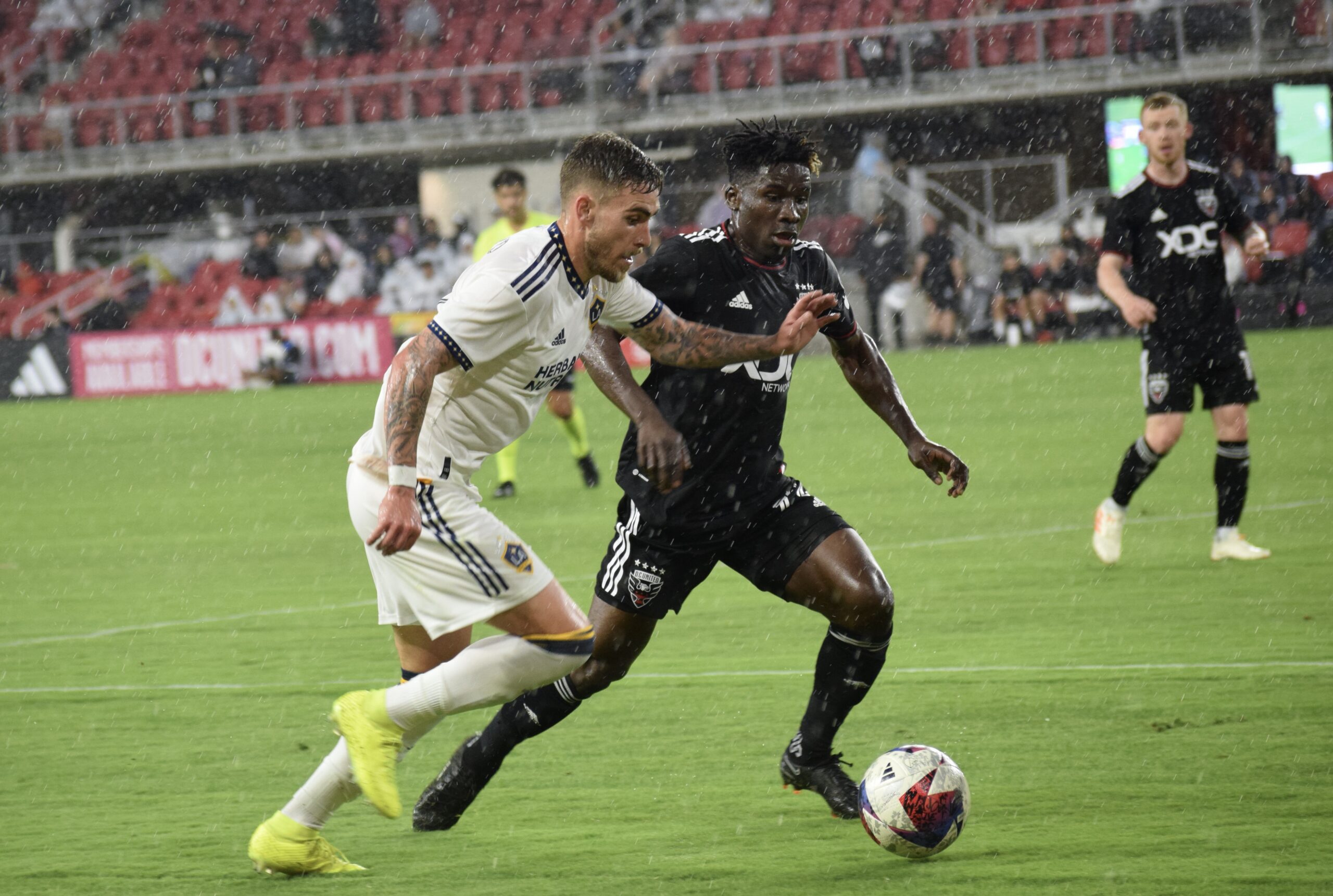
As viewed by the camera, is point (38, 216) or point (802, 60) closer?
point (802, 60)

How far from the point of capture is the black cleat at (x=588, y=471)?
41.8ft

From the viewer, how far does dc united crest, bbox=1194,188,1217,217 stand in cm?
841

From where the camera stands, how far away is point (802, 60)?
92.0ft

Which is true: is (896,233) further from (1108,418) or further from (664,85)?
(1108,418)

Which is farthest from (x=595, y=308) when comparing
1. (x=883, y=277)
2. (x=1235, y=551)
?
(x=883, y=277)

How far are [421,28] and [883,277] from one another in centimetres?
1263

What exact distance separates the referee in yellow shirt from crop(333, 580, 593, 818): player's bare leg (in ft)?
23.5

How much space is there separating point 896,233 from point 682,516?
22.1 metres

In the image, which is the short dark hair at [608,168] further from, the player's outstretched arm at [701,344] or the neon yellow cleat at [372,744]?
the neon yellow cleat at [372,744]

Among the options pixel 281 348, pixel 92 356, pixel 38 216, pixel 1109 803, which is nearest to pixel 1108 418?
pixel 1109 803

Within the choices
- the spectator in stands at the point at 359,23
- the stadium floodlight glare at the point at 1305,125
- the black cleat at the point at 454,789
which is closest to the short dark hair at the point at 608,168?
the black cleat at the point at 454,789

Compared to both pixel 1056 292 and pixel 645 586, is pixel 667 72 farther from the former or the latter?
pixel 645 586

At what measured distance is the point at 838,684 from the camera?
478 centimetres

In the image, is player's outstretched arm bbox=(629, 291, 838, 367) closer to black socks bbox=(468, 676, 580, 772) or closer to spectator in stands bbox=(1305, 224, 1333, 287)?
black socks bbox=(468, 676, 580, 772)
